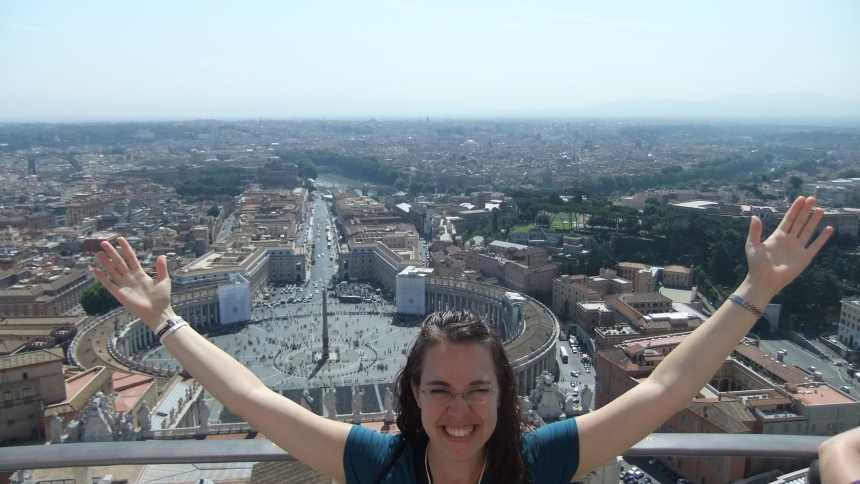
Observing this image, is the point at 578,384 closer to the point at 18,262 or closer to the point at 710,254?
the point at 710,254

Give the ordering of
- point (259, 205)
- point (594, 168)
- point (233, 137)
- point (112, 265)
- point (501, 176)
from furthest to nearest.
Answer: point (233, 137)
point (594, 168)
point (501, 176)
point (259, 205)
point (112, 265)

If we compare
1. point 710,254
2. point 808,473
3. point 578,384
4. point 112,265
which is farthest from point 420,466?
point 710,254

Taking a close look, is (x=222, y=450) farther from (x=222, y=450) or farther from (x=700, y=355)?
(x=700, y=355)

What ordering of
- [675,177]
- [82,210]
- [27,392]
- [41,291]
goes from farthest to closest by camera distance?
[675,177], [82,210], [41,291], [27,392]

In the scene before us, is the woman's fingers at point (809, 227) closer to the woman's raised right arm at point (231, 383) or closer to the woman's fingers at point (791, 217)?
the woman's fingers at point (791, 217)

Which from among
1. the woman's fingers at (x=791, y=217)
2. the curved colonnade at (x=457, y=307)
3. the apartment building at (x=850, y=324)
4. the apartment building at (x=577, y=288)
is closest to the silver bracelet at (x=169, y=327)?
the woman's fingers at (x=791, y=217)

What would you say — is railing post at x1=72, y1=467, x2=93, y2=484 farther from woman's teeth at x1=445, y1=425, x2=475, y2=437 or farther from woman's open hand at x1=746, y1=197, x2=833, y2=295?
woman's open hand at x1=746, y1=197, x2=833, y2=295

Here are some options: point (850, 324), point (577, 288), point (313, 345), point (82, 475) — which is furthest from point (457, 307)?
point (82, 475)
